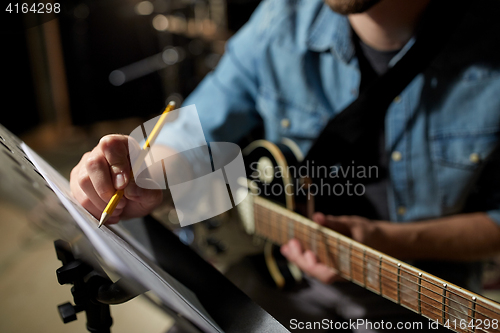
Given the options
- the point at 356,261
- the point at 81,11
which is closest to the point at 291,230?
the point at 356,261

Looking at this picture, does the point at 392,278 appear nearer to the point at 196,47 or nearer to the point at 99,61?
the point at 196,47

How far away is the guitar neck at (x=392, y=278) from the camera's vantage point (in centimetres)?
34

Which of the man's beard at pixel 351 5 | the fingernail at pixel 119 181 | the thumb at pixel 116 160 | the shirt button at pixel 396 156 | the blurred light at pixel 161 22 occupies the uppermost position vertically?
the blurred light at pixel 161 22

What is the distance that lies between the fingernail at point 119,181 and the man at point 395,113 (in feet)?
0.46

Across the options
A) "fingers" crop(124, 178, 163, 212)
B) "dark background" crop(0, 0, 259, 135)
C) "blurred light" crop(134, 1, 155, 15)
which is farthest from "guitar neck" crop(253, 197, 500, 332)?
"blurred light" crop(134, 1, 155, 15)

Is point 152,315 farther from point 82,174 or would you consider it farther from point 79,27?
point 79,27

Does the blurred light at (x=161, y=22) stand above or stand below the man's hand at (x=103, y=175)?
above

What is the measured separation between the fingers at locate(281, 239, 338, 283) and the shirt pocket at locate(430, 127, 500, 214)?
0.28 m

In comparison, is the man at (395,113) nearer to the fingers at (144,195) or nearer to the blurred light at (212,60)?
the fingers at (144,195)

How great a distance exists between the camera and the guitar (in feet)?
1.14

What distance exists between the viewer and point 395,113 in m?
0.66

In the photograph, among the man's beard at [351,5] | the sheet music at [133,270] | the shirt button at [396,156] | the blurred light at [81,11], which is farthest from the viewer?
the blurred light at [81,11]

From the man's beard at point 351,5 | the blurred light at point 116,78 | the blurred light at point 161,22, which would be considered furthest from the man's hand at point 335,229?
the blurred light at point 116,78

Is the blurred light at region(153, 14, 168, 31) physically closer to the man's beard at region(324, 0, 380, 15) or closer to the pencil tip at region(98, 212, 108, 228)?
the man's beard at region(324, 0, 380, 15)
